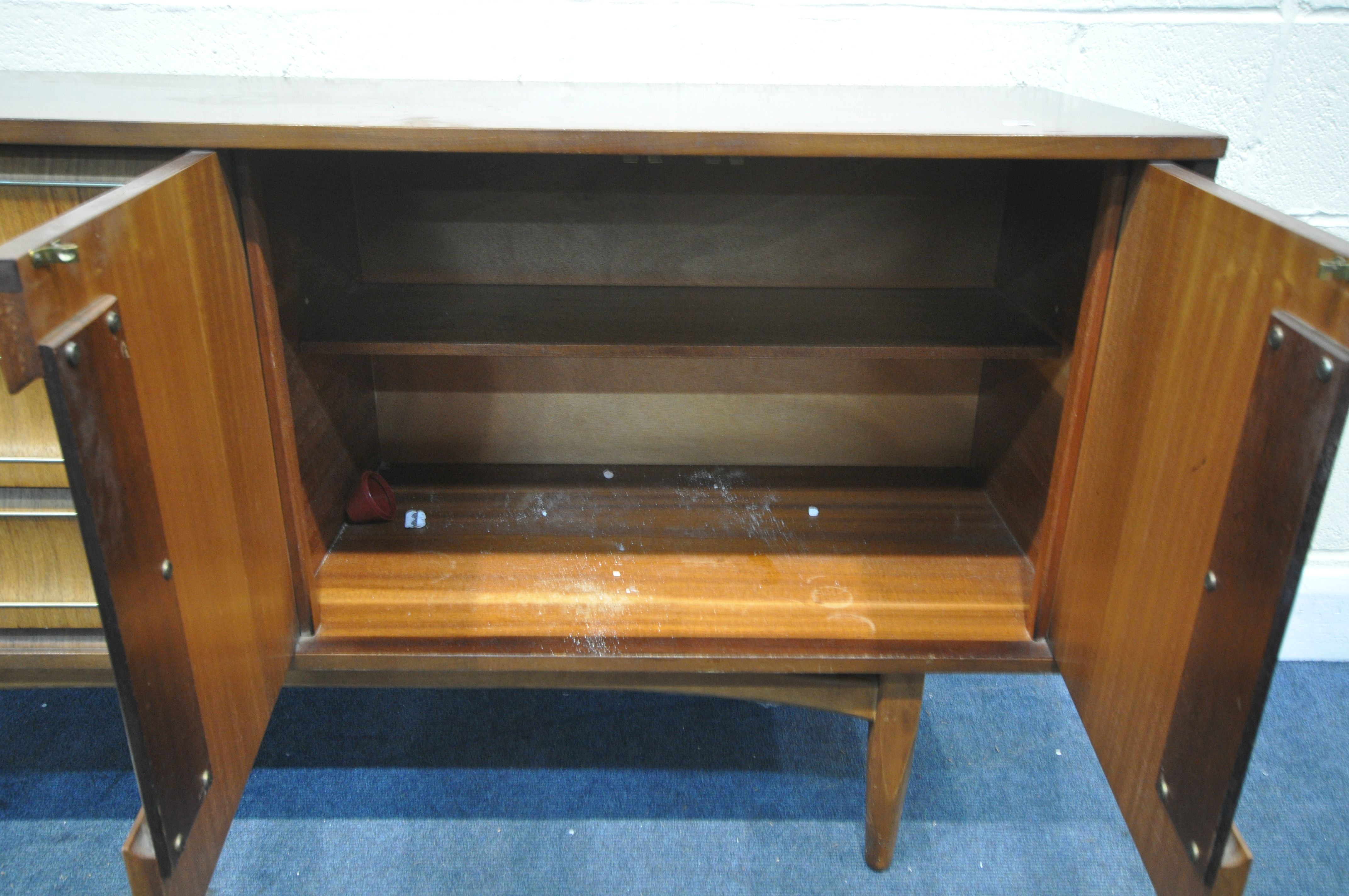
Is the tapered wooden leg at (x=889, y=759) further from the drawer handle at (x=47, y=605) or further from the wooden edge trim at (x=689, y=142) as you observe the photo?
the drawer handle at (x=47, y=605)

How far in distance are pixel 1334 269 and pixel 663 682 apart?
658mm

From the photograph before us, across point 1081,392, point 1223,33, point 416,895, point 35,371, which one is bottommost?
point 416,895

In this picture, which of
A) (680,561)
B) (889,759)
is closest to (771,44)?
(680,561)

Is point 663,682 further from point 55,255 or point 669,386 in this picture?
point 55,255

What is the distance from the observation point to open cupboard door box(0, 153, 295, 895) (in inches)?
19.6

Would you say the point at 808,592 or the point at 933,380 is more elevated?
the point at 933,380

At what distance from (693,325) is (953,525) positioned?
409 millimetres

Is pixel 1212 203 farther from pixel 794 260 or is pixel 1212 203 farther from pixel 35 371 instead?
pixel 35 371

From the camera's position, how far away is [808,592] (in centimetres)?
100

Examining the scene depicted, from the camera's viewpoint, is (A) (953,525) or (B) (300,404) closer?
(B) (300,404)

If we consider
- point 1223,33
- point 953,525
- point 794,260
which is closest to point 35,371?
point 794,260

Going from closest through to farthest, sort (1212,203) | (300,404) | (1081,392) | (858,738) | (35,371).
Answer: (35,371), (1212,203), (1081,392), (300,404), (858,738)

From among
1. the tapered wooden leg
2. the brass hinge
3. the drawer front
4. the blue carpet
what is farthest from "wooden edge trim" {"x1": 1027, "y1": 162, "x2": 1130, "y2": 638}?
the drawer front

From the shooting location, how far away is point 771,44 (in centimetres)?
109
